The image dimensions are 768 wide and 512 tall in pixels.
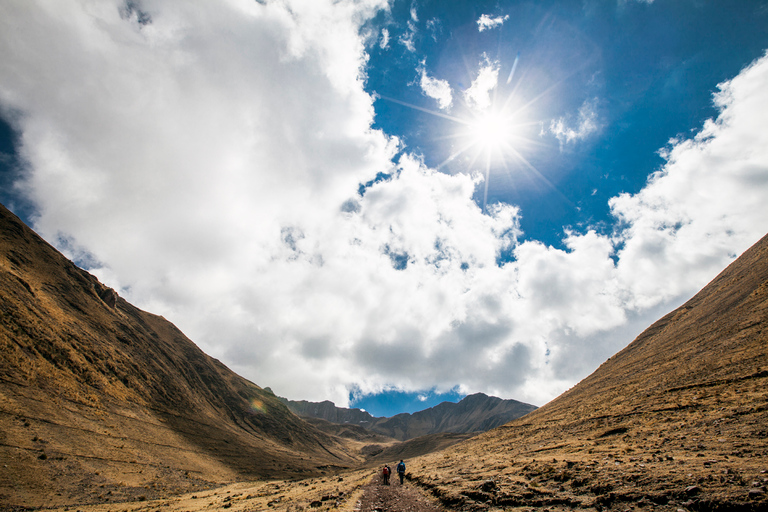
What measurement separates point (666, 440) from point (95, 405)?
8914 cm

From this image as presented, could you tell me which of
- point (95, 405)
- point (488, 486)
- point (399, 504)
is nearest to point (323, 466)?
point (95, 405)

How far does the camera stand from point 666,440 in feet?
66.7

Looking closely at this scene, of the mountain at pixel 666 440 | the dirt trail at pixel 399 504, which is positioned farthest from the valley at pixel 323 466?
the dirt trail at pixel 399 504

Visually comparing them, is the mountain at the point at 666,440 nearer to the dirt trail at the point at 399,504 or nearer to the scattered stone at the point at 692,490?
the scattered stone at the point at 692,490

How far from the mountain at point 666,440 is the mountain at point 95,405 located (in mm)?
46100

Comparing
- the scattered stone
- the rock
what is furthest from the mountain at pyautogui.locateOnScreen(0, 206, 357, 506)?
the scattered stone

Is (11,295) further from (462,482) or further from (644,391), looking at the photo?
(644,391)

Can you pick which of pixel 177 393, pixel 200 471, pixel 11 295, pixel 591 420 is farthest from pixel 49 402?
pixel 591 420

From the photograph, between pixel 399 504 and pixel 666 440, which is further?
pixel 666 440

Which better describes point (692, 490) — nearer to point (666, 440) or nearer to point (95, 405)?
point (666, 440)

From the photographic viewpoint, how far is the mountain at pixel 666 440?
36.0 feet

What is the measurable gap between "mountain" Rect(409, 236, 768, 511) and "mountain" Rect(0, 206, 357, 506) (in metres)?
46.1

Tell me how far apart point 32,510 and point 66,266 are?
330ft

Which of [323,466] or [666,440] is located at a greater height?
[666,440]
